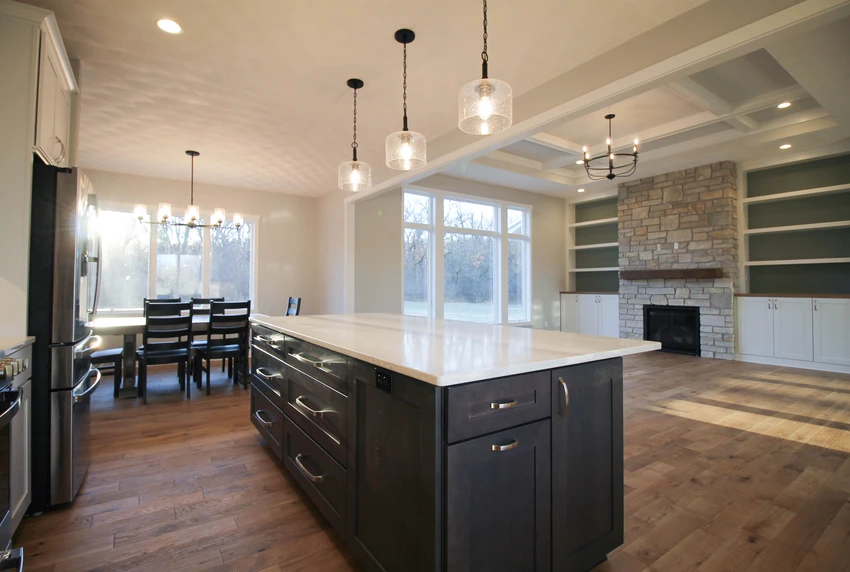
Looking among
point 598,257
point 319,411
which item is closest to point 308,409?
point 319,411

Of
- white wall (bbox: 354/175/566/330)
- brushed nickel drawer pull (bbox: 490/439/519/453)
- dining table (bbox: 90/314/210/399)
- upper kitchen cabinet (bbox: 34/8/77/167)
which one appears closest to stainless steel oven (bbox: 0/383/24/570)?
upper kitchen cabinet (bbox: 34/8/77/167)

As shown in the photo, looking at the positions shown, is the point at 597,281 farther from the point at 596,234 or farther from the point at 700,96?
the point at 700,96

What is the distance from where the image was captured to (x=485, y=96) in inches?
76.8

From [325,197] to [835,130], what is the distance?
6.64m

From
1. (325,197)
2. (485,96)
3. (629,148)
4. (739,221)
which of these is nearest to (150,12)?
(485,96)

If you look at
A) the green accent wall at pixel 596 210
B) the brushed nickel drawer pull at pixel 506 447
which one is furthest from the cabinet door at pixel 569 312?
the brushed nickel drawer pull at pixel 506 447

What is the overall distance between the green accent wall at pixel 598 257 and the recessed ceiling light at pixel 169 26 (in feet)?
24.6

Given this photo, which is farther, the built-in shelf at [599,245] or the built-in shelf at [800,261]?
the built-in shelf at [599,245]

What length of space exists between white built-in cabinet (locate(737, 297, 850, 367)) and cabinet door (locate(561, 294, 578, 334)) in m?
2.73

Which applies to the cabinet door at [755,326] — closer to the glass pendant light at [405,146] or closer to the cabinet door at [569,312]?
the cabinet door at [569,312]

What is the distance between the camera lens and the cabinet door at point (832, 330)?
489 centimetres

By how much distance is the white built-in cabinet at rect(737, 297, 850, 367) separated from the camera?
4945mm

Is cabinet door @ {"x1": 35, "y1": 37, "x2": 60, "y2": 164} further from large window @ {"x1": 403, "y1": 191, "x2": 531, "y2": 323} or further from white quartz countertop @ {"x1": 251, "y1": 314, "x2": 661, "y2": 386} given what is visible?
large window @ {"x1": 403, "y1": 191, "x2": 531, "y2": 323}

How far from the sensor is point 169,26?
2.48 metres
